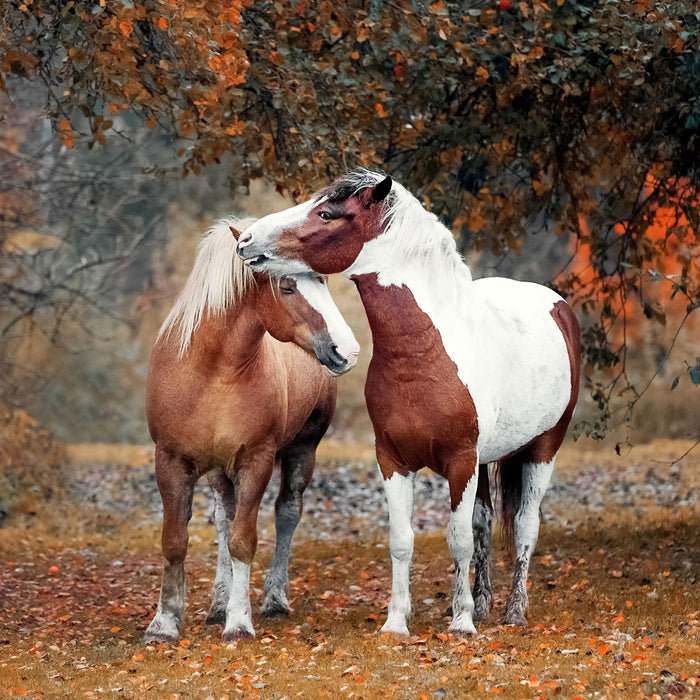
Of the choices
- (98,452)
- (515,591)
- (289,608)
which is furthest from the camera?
(98,452)

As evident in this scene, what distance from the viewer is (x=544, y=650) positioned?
598 cm

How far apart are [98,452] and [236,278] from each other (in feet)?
52.1

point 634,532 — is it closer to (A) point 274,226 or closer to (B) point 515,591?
(B) point 515,591

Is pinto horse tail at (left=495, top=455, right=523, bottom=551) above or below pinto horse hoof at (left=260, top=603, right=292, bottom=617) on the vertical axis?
above

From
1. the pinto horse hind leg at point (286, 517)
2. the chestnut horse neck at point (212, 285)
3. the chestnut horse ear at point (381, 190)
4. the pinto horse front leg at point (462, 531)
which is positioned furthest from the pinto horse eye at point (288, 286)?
the pinto horse hind leg at point (286, 517)

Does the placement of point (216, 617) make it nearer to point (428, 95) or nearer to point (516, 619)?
point (516, 619)

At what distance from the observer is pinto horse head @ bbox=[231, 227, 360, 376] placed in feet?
20.5

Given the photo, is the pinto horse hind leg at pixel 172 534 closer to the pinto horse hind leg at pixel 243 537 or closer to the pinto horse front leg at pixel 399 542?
the pinto horse hind leg at pixel 243 537

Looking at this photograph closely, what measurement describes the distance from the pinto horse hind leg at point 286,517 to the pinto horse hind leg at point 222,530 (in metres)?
0.38

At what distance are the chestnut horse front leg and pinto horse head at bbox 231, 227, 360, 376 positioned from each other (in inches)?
27.2

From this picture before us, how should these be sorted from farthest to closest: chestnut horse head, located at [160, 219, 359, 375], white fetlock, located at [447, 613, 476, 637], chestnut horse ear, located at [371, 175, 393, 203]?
1. white fetlock, located at [447, 613, 476, 637]
2. chestnut horse head, located at [160, 219, 359, 375]
3. chestnut horse ear, located at [371, 175, 393, 203]

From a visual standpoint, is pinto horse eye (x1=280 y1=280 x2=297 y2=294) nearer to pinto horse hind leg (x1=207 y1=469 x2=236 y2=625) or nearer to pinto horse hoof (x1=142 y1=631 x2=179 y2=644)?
pinto horse hind leg (x1=207 y1=469 x2=236 y2=625)

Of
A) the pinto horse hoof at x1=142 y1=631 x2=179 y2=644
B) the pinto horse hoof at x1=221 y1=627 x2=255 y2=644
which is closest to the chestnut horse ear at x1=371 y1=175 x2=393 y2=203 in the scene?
the pinto horse hoof at x1=221 y1=627 x2=255 y2=644

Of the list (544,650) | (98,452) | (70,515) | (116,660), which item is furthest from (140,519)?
(544,650)
